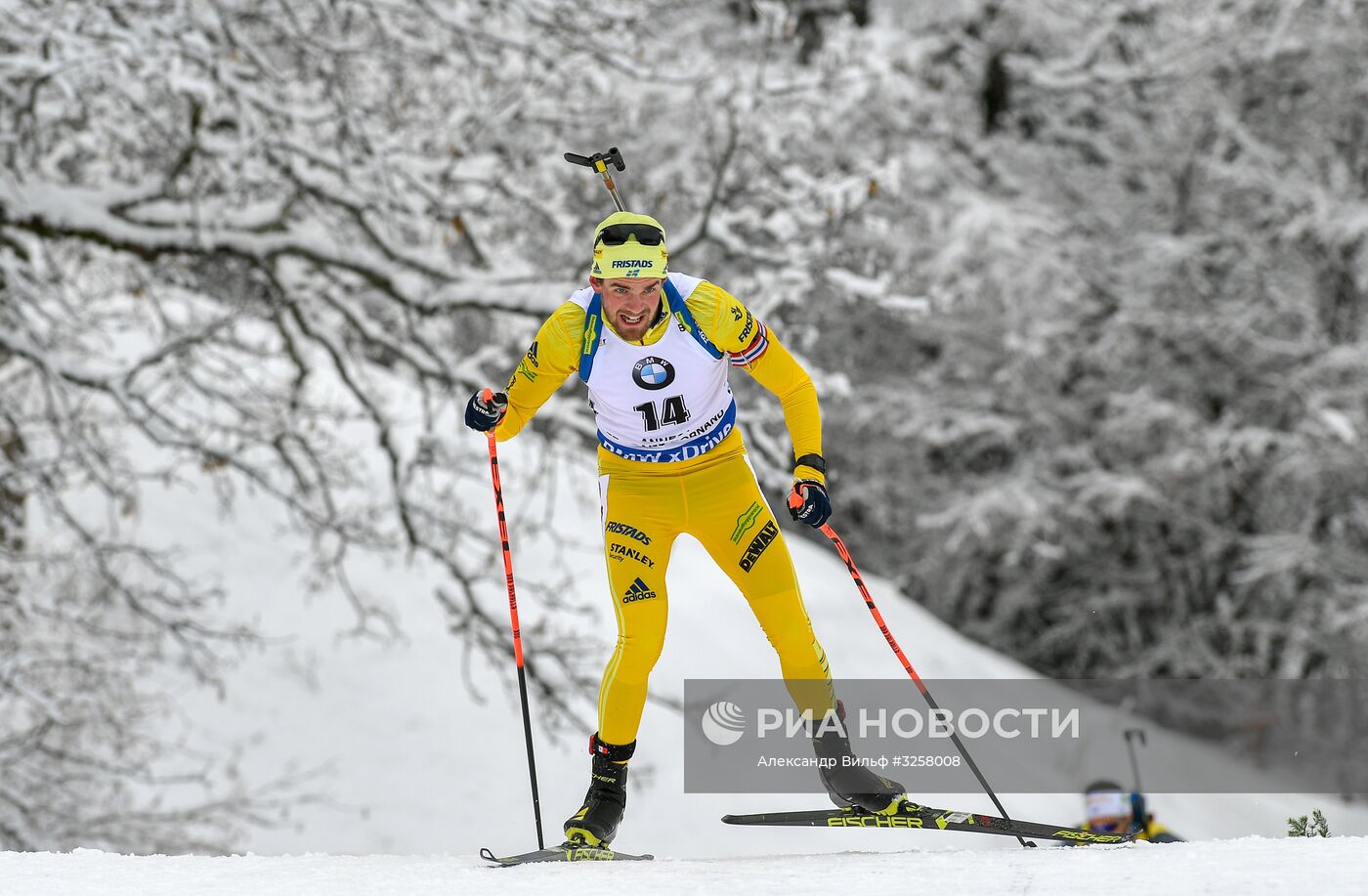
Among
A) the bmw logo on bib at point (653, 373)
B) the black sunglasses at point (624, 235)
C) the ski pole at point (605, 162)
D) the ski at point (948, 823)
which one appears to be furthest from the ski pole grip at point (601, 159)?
the ski at point (948, 823)

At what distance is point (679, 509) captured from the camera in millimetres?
4746

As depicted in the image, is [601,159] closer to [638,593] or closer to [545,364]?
[545,364]

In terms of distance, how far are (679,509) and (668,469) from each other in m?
0.14

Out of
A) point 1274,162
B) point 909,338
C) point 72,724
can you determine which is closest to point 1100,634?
point 909,338

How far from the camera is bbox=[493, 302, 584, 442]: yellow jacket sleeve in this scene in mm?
4656

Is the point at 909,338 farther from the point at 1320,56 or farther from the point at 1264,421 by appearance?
the point at 1320,56

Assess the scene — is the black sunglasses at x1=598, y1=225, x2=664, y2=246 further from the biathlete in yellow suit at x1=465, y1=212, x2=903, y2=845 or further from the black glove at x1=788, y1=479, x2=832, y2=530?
the black glove at x1=788, y1=479, x2=832, y2=530

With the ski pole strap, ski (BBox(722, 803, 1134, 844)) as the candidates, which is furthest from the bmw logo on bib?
ski (BBox(722, 803, 1134, 844))

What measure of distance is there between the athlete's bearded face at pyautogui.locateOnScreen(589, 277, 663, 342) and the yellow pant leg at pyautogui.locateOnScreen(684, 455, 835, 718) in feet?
1.92

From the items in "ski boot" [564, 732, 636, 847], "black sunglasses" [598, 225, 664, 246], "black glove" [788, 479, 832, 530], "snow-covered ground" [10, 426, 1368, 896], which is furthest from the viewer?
A: "snow-covered ground" [10, 426, 1368, 896]

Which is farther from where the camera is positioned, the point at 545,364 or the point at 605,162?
the point at 605,162

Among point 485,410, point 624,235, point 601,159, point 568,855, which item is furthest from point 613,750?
point 601,159

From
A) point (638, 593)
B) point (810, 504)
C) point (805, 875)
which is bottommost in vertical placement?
point (805, 875)

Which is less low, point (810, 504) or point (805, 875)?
point (810, 504)
